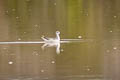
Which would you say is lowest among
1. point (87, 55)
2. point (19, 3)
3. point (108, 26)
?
point (87, 55)

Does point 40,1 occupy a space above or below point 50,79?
above

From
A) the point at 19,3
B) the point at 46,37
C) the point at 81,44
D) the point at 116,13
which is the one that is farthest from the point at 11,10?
the point at 116,13

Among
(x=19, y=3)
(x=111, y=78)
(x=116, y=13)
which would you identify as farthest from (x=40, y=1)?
(x=111, y=78)

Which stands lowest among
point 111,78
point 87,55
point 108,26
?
point 111,78

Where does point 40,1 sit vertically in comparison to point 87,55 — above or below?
above

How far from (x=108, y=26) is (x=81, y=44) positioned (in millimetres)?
156

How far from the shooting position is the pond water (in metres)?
1.73

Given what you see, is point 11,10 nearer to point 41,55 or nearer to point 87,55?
point 41,55

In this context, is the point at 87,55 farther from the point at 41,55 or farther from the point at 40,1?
the point at 40,1

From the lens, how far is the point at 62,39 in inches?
69.0

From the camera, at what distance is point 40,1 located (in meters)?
1.76

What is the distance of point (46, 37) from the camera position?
1.75 m

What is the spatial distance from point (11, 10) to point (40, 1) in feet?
0.47

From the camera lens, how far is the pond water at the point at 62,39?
1733 millimetres
